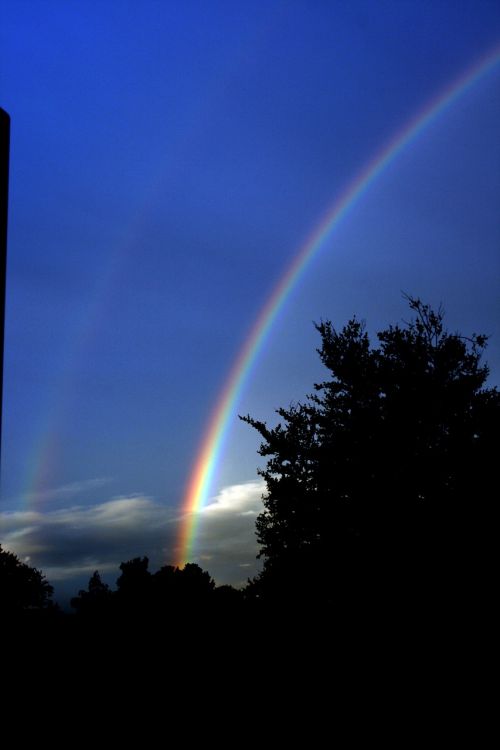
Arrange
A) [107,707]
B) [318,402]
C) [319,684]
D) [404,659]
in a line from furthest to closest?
1. [318,402]
2. [404,659]
3. [319,684]
4. [107,707]

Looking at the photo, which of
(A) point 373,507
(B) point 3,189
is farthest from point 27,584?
(B) point 3,189

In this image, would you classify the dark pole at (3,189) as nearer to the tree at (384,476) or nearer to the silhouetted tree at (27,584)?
the tree at (384,476)

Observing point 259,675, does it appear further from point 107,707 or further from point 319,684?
point 107,707

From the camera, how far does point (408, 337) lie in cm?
2586

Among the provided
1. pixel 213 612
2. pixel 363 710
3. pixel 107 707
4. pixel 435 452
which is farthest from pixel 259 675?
pixel 435 452

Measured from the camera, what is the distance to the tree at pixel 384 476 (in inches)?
640

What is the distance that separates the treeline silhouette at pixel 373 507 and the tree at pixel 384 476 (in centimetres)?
5

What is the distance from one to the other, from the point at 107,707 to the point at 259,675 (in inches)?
119

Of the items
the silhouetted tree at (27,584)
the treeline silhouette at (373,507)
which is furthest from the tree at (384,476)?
the silhouetted tree at (27,584)

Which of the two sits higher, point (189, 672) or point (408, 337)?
point (408, 337)

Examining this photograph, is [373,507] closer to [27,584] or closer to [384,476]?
[384,476]

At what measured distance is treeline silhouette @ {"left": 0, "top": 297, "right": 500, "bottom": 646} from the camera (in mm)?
15281

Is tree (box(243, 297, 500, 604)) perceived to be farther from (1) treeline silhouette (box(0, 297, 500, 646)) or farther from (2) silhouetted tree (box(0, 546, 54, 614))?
(2) silhouetted tree (box(0, 546, 54, 614))

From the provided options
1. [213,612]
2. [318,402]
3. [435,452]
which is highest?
[318,402]
